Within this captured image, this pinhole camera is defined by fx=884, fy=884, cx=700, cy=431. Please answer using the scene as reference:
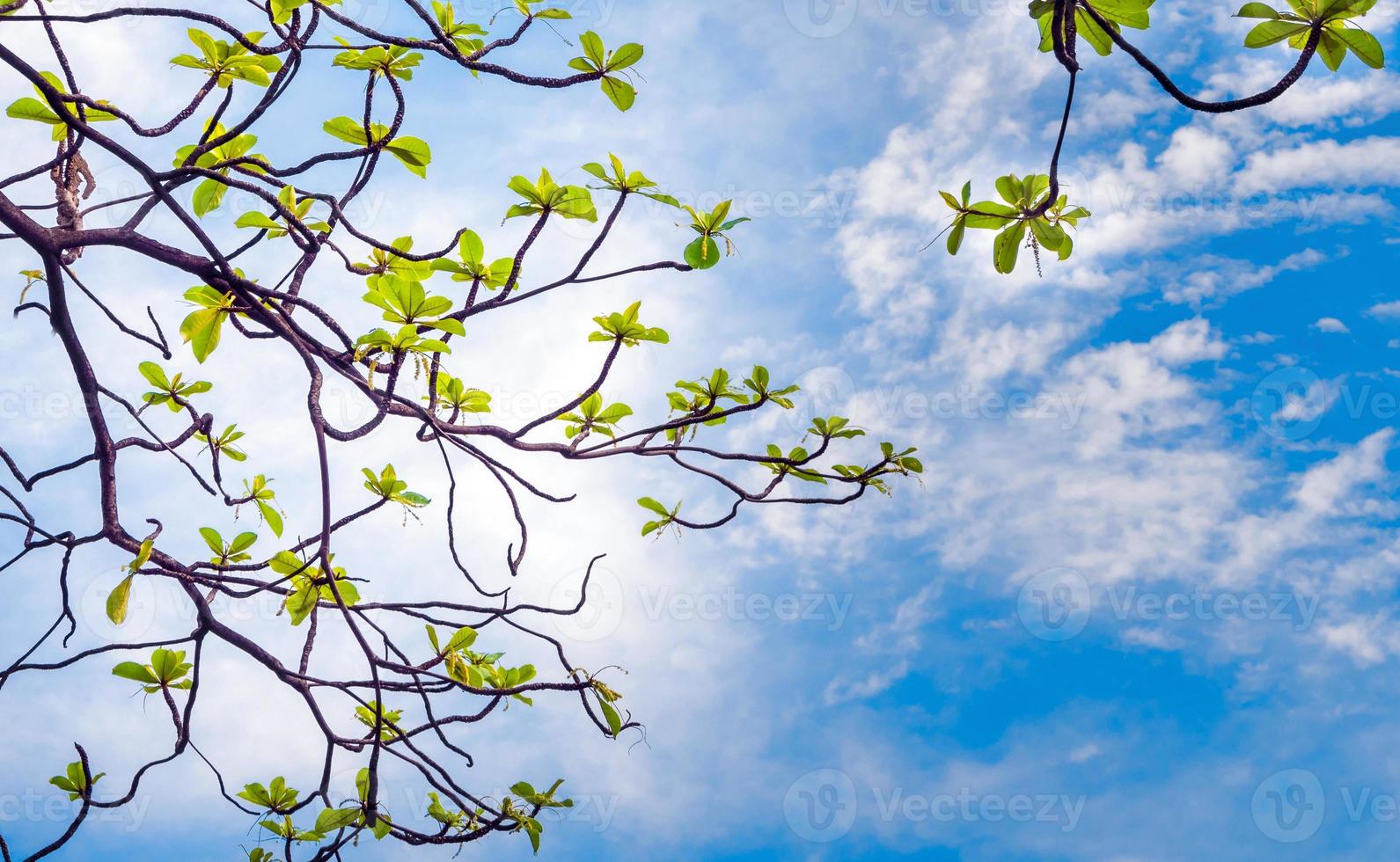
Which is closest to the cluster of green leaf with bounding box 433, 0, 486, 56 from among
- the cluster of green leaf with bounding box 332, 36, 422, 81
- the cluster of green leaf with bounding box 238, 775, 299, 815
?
the cluster of green leaf with bounding box 332, 36, 422, 81

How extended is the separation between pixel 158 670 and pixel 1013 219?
2.07 m

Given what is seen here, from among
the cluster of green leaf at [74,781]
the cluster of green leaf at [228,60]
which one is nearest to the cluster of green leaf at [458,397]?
the cluster of green leaf at [228,60]

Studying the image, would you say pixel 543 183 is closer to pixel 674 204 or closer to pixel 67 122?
pixel 674 204

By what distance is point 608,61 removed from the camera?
1712 mm

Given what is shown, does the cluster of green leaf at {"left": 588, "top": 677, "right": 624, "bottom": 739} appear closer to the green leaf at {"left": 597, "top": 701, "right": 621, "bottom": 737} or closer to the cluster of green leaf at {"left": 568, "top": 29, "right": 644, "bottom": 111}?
the green leaf at {"left": 597, "top": 701, "right": 621, "bottom": 737}

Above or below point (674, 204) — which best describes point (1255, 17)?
below

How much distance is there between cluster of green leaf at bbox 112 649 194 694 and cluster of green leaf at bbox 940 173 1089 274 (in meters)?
1.94

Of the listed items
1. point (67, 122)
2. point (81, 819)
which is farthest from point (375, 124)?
point (81, 819)

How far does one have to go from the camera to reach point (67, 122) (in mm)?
1530

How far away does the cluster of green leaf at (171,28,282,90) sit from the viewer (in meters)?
1.69

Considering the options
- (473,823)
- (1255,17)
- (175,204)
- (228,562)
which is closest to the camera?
(1255,17)

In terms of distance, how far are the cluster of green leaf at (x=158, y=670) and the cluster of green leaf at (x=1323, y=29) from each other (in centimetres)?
236

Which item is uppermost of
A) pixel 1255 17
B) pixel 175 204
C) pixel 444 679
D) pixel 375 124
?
pixel 375 124

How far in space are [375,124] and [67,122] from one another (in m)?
0.53
